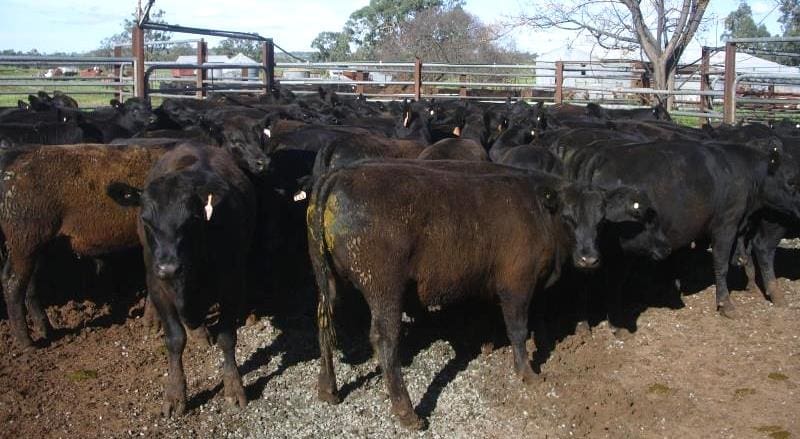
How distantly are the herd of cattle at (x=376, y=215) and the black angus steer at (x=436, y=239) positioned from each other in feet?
0.03

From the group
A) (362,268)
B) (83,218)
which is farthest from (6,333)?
(362,268)

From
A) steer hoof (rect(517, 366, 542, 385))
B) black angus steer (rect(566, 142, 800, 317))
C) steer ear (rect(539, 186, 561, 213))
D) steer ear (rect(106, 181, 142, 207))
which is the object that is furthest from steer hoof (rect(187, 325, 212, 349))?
black angus steer (rect(566, 142, 800, 317))

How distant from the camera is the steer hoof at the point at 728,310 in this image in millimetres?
7373

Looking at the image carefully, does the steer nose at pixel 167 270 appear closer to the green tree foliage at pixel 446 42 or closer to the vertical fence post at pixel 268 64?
the vertical fence post at pixel 268 64

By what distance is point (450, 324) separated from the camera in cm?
722

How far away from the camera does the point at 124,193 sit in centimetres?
558

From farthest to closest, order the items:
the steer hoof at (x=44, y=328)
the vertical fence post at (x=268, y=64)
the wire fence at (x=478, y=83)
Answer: the vertical fence post at (x=268, y=64) → the wire fence at (x=478, y=83) → the steer hoof at (x=44, y=328)

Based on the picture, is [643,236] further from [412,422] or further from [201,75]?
[201,75]

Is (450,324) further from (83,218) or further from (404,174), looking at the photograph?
(83,218)

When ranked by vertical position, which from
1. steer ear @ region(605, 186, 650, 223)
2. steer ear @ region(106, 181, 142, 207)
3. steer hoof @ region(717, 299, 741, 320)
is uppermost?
steer ear @ region(106, 181, 142, 207)

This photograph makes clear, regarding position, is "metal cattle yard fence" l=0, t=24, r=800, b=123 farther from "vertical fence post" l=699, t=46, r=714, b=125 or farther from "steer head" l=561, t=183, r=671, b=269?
"steer head" l=561, t=183, r=671, b=269

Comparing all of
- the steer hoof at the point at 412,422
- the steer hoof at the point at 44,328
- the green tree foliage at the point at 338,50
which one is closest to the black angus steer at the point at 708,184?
the steer hoof at the point at 412,422

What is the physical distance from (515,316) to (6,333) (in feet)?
13.6

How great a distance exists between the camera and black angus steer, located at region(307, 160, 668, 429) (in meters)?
5.32
